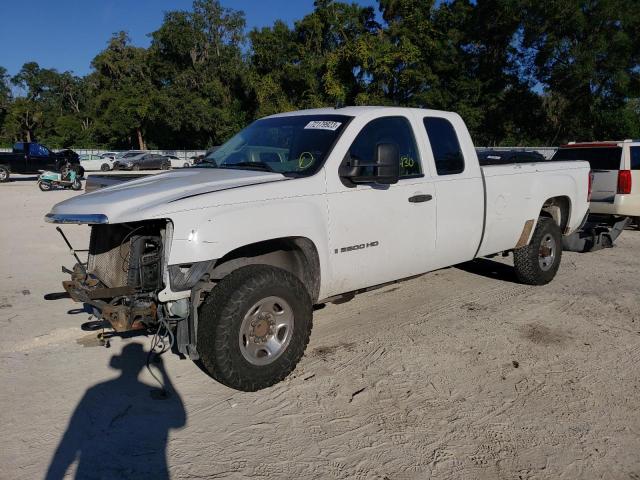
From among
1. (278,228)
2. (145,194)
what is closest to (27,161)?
(145,194)

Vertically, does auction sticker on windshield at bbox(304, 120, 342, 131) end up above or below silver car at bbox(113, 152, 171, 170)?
below

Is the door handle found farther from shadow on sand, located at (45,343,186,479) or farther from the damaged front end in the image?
shadow on sand, located at (45,343,186,479)

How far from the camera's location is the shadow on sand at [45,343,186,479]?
302 cm

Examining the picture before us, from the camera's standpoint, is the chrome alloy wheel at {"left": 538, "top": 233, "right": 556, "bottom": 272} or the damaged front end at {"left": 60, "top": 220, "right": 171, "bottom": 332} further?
the chrome alloy wheel at {"left": 538, "top": 233, "right": 556, "bottom": 272}

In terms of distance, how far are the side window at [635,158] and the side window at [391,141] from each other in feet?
22.1

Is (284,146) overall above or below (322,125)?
below

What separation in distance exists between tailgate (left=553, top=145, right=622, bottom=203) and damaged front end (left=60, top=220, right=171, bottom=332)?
8.48 m

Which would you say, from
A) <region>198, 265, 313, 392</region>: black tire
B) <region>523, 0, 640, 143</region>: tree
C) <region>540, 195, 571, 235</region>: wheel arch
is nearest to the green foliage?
<region>523, 0, 640, 143</region>: tree

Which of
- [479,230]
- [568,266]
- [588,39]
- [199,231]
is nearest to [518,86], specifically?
[588,39]

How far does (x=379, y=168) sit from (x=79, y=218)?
2151 mm

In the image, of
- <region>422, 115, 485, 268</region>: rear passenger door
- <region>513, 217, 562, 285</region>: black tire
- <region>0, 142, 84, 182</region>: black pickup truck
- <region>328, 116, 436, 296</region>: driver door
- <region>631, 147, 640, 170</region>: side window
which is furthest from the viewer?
<region>0, 142, 84, 182</region>: black pickup truck

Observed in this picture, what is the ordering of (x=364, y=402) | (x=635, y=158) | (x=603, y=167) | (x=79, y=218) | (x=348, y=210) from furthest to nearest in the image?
(x=603, y=167) → (x=635, y=158) → (x=348, y=210) → (x=364, y=402) → (x=79, y=218)

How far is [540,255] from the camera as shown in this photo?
6684mm

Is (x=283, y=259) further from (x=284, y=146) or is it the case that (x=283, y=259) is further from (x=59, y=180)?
(x=59, y=180)
